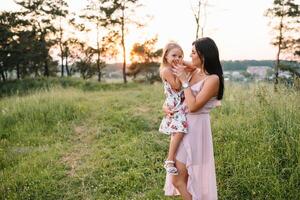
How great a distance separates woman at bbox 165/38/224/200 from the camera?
361cm

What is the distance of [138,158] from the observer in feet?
22.8

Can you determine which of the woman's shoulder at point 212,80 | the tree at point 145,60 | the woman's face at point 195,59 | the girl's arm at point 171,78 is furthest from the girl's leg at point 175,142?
the tree at point 145,60

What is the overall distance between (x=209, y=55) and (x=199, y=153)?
101 cm

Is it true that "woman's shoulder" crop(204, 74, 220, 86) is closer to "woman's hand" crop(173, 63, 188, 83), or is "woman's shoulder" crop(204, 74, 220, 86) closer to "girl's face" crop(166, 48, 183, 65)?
"woman's hand" crop(173, 63, 188, 83)

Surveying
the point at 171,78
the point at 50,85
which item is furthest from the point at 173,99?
the point at 50,85

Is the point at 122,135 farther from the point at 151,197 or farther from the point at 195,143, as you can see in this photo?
the point at 195,143

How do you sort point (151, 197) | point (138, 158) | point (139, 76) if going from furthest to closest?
point (139, 76)
point (138, 158)
point (151, 197)

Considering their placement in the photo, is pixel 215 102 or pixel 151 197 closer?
pixel 215 102

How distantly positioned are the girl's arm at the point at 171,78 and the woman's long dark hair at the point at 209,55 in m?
0.32

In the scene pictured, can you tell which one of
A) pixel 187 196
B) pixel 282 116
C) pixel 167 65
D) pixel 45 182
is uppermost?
pixel 167 65

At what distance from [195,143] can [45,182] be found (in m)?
3.42

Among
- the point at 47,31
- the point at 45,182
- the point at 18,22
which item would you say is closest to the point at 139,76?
the point at 47,31

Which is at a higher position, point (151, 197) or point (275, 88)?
point (275, 88)

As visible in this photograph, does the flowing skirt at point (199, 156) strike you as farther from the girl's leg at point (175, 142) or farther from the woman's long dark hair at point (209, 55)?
the woman's long dark hair at point (209, 55)
